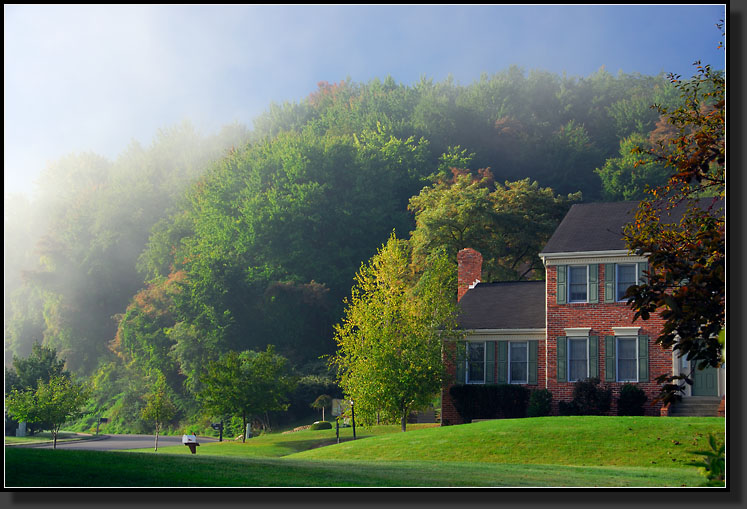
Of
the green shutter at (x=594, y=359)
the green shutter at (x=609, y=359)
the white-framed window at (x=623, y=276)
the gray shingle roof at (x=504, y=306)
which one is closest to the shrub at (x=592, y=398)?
the green shutter at (x=594, y=359)

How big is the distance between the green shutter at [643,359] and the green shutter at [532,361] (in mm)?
3967

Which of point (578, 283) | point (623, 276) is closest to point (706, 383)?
point (623, 276)

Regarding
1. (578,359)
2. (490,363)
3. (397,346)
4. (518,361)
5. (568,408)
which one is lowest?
(568,408)

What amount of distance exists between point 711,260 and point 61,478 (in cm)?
1095

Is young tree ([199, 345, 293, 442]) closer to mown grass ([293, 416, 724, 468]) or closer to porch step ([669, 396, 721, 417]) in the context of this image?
mown grass ([293, 416, 724, 468])

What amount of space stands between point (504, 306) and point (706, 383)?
27.6 ft

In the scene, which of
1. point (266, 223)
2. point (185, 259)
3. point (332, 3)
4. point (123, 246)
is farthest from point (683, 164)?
point (123, 246)

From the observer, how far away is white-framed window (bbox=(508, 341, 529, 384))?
3509 cm

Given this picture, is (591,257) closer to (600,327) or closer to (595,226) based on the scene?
(595,226)

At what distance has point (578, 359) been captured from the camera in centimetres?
3400

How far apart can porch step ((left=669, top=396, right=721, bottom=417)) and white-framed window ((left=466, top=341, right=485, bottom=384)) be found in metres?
7.42

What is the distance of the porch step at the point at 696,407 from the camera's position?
102ft

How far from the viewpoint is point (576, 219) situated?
3578 centimetres

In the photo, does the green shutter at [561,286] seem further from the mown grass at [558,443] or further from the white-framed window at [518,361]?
the mown grass at [558,443]
